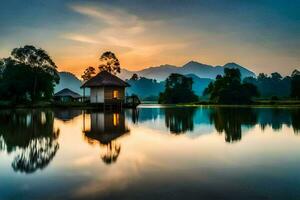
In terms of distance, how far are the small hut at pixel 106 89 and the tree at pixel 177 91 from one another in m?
44.2

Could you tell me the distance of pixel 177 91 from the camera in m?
97.4

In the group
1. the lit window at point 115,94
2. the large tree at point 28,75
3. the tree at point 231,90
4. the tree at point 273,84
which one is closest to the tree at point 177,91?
the tree at point 231,90

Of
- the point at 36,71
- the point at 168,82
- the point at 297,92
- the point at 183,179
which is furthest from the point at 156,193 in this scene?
the point at 168,82

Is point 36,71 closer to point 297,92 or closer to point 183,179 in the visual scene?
point 183,179

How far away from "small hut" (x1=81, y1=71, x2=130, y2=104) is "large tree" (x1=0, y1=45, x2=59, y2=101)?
1230 centimetres

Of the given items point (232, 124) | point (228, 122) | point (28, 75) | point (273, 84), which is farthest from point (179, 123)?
point (273, 84)

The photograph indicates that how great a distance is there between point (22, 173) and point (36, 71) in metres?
55.5

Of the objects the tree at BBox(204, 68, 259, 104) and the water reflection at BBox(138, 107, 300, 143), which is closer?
the water reflection at BBox(138, 107, 300, 143)

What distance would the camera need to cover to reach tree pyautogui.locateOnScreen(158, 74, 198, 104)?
3819 inches

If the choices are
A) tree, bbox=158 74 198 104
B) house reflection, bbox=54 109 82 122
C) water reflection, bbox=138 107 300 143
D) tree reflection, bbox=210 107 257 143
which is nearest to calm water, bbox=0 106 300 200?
tree reflection, bbox=210 107 257 143

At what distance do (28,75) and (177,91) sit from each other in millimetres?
48882

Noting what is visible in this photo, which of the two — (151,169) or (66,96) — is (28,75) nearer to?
(66,96)

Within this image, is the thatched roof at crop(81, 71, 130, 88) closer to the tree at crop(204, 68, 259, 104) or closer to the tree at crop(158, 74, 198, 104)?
the tree at crop(204, 68, 259, 104)

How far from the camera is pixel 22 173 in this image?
8.23m
